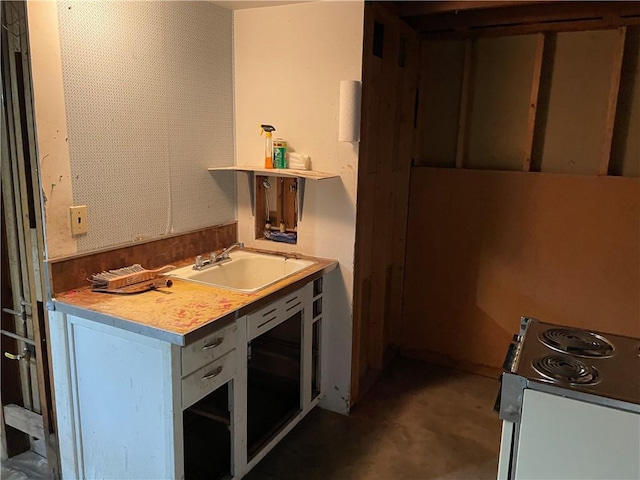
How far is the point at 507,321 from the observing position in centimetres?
316

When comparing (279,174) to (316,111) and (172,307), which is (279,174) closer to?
(316,111)

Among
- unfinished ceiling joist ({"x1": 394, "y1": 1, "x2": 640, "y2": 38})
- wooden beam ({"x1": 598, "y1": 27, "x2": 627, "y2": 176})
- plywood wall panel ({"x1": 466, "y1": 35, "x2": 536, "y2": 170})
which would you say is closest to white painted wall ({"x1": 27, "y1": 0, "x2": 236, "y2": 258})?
unfinished ceiling joist ({"x1": 394, "y1": 1, "x2": 640, "y2": 38})

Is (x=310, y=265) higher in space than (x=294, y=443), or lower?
higher

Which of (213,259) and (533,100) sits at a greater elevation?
(533,100)

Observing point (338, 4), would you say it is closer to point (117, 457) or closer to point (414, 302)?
point (414, 302)

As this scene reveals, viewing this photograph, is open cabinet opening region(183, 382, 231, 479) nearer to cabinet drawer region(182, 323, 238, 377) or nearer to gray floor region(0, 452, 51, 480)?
cabinet drawer region(182, 323, 238, 377)

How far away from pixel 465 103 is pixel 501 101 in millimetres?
216

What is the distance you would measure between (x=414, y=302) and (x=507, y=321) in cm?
62

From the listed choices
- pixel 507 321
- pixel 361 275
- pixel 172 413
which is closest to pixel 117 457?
pixel 172 413

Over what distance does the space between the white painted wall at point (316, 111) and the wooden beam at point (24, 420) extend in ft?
4.65

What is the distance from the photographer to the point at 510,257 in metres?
3.09

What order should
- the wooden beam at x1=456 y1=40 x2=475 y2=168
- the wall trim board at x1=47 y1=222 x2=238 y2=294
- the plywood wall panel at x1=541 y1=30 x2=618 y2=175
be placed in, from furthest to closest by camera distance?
the wooden beam at x1=456 y1=40 x2=475 y2=168 < the plywood wall panel at x1=541 y1=30 x2=618 y2=175 < the wall trim board at x1=47 y1=222 x2=238 y2=294

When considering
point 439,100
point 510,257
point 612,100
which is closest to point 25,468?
point 510,257

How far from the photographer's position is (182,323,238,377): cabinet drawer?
173 cm
